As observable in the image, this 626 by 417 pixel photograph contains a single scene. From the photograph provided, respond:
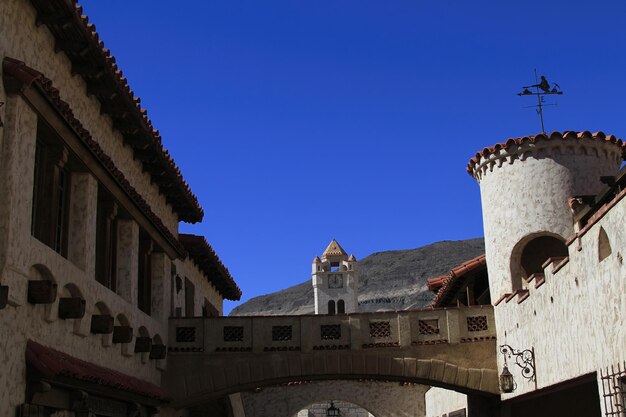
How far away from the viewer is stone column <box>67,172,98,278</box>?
38.5 feet

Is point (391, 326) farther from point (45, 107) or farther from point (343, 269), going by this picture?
point (343, 269)

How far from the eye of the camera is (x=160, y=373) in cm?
1712

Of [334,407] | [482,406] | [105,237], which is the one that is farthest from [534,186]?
[334,407]

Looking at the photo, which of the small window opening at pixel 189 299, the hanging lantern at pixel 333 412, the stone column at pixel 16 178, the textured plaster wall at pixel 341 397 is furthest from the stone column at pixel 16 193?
the hanging lantern at pixel 333 412

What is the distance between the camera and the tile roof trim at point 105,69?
10281 mm

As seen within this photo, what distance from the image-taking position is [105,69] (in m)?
12.2

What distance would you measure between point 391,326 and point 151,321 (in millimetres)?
5213

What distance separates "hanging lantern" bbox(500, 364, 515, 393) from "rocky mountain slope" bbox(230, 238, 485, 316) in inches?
3545

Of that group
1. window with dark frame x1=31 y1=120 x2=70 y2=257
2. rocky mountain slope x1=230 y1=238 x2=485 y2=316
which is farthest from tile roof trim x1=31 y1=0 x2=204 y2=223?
rocky mountain slope x1=230 y1=238 x2=485 y2=316

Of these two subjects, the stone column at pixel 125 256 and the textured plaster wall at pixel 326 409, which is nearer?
the stone column at pixel 125 256

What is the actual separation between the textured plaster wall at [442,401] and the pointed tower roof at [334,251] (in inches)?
1475

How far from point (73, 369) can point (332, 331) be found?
331 inches

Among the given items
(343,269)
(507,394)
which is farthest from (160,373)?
(343,269)

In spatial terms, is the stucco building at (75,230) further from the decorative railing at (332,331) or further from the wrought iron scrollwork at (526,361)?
the wrought iron scrollwork at (526,361)
